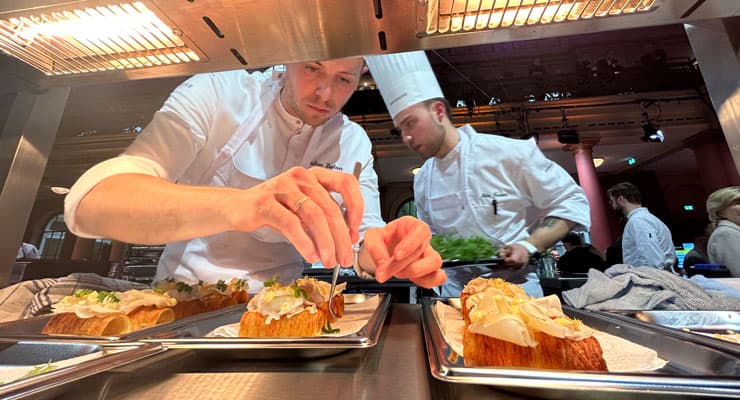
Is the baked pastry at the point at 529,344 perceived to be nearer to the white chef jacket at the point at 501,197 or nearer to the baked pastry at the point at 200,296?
the baked pastry at the point at 200,296

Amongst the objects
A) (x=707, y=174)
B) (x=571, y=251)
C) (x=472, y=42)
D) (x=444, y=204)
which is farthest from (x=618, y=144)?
(x=472, y=42)

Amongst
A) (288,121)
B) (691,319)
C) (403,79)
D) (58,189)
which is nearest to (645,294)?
(691,319)

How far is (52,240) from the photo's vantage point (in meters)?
1.48

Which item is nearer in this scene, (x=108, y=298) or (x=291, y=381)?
(x=291, y=381)

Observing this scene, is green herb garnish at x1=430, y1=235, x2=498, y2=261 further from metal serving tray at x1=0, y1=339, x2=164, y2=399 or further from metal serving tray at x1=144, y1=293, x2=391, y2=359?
metal serving tray at x1=0, y1=339, x2=164, y2=399

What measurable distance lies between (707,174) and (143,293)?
457 cm

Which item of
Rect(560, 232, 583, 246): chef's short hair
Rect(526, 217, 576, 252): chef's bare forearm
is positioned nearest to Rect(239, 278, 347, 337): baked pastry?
→ Rect(526, 217, 576, 252): chef's bare forearm

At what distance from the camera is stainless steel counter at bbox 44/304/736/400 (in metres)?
0.42

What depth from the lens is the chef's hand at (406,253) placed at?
98 centimetres

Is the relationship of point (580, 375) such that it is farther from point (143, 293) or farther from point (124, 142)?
point (124, 142)

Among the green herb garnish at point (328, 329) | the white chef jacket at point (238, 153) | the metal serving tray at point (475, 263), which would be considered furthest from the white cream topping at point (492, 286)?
the metal serving tray at point (475, 263)

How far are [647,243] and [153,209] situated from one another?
11.4 ft

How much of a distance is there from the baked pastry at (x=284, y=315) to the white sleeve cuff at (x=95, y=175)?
0.61m

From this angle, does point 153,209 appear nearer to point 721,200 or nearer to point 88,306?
point 88,306
